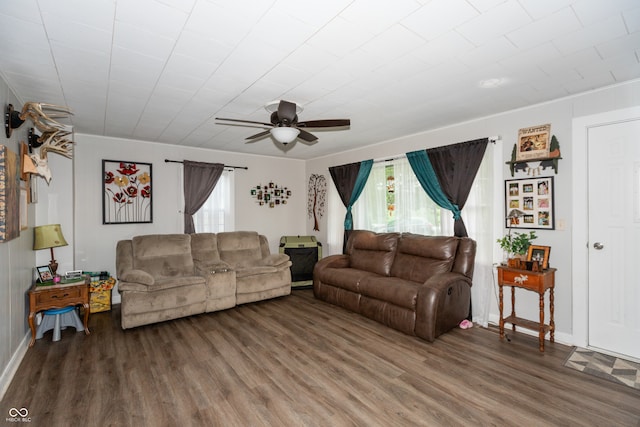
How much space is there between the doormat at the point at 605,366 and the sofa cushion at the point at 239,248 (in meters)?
4.05

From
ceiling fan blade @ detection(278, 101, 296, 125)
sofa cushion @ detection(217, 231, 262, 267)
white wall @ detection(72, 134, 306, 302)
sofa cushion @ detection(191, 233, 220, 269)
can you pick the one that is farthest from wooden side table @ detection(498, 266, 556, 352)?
white wall @ detection(72, 134, 306, 302)

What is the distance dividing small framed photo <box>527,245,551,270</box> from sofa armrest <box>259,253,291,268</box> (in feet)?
10.6

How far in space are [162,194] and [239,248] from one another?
154cm

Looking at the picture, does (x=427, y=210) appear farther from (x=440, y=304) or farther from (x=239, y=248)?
(x=239, y=248)

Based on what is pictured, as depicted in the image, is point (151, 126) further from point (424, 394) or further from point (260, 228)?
point (424, 394)

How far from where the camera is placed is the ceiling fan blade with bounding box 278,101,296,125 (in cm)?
268

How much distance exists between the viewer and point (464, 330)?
11.7 feet

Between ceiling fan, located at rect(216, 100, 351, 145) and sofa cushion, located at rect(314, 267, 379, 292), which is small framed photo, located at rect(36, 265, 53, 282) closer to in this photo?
ceiling fan, located at rect(216, 100, 351, 145)

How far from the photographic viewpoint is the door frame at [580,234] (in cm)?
303

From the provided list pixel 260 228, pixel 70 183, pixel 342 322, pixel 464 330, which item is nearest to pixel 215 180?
pixel 260 228

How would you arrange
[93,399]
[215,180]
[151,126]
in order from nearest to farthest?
[93,399]
[151,126]
[215,180]

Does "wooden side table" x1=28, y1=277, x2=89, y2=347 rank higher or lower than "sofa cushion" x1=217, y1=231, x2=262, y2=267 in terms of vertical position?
lower

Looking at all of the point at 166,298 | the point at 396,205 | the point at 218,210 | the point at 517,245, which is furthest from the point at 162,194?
the point at 517,245

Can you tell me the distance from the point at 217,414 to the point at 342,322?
196cm
